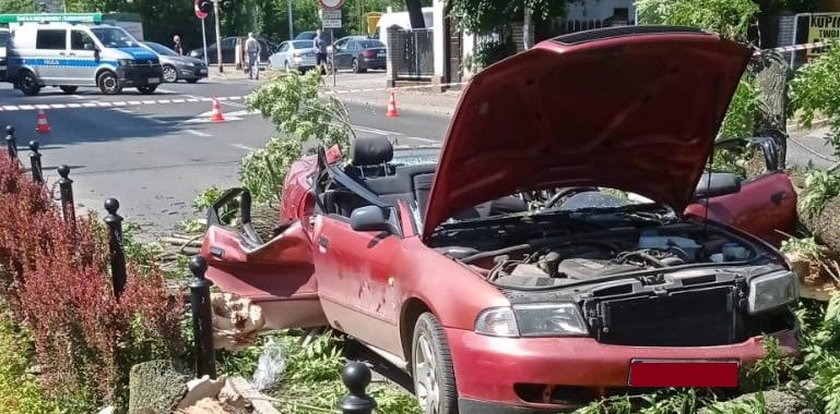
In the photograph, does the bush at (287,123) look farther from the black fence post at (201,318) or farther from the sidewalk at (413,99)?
the sidewalk at (413,99)

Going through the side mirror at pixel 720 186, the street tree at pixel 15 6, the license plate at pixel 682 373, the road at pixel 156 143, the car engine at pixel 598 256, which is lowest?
the road at pixel 156 143

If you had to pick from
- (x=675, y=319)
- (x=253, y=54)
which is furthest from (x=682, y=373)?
(x=253, y=54)

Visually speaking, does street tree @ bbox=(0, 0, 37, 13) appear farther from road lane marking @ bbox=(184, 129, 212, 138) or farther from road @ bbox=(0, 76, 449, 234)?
road lane marking @ bbox=(184, 129, 212, 138)

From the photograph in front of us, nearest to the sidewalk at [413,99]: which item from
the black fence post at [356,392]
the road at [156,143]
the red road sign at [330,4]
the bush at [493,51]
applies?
the road at [156,143]

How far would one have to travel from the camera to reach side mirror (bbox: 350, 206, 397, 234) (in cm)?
487

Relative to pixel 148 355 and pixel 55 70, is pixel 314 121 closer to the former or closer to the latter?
pixel 148 355

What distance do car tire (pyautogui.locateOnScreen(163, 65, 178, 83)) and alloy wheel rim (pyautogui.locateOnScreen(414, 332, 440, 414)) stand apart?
33468 millimetres

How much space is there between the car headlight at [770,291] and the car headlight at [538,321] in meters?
0.81

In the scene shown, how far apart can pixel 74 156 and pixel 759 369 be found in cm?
1441

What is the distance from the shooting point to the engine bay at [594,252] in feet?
13.9

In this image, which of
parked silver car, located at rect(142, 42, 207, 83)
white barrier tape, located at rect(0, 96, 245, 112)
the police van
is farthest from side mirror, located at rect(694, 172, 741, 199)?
parked silver car, located at rect(142, 42, 207, 83)

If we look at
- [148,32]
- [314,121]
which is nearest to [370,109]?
[314,121]

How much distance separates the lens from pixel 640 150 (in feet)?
16.4

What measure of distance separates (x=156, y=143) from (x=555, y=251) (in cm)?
1448
